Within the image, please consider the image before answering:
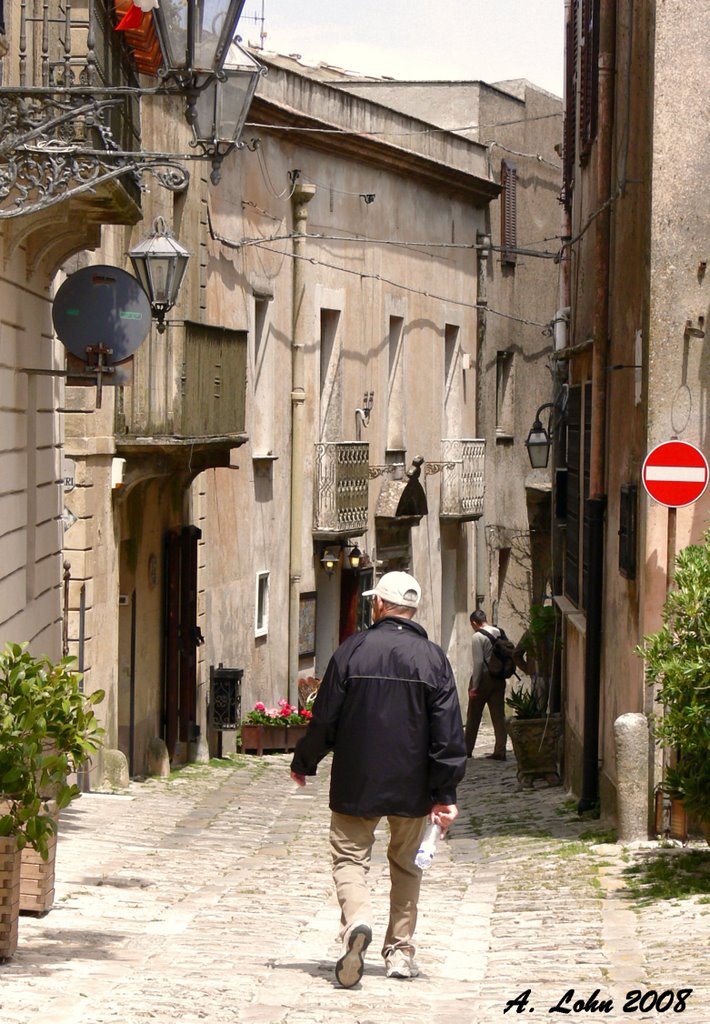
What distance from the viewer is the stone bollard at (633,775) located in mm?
10578

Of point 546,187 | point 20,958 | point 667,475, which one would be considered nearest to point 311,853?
A: point 667,475

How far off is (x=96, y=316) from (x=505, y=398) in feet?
67.8

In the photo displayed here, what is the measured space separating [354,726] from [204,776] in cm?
1102

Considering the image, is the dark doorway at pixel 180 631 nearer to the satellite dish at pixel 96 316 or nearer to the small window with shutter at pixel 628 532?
the satellite dish at pixel 96 316

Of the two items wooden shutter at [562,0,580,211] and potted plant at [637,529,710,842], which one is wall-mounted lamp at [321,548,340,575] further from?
potted plant at [637,529,710,842]

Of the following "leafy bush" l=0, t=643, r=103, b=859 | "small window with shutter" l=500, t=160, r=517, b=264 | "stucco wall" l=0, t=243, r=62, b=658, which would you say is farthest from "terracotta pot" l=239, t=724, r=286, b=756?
"small window with shutter" l=500, t=160, r=517, b=264

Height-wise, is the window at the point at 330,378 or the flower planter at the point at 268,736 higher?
the window at the point at 330,378

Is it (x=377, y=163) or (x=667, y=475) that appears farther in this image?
(x=377, y=163)

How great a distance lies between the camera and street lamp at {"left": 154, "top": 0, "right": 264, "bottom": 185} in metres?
7.60

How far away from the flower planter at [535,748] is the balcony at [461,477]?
1278 cm

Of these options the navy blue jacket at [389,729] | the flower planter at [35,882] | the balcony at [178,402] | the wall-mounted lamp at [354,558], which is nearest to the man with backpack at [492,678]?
the balcony at [178,402]

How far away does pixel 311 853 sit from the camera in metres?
12.1

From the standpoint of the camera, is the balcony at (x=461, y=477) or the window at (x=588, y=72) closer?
the window at (x=588, y=72)

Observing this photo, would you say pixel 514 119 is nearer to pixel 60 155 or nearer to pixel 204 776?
pixel 204 776
